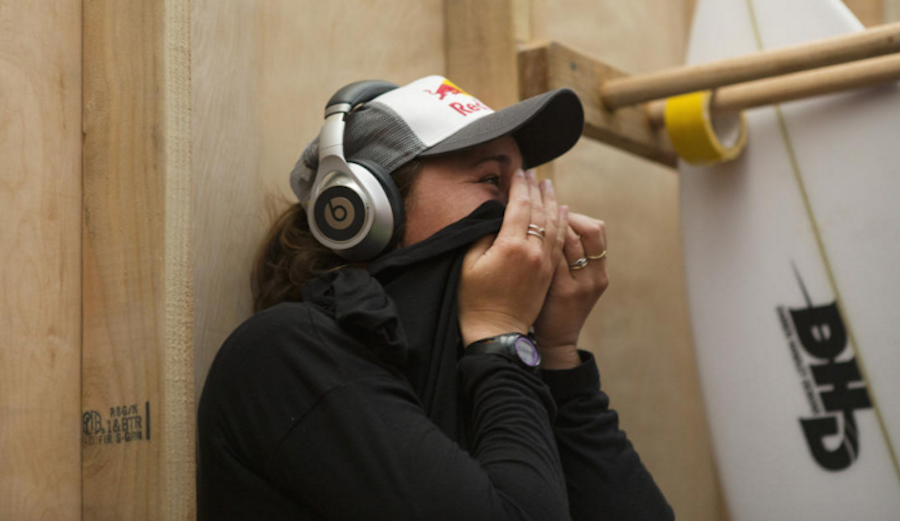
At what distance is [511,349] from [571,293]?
7.3 inches

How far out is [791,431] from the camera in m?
1.91

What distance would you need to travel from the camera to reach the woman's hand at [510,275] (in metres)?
1.24

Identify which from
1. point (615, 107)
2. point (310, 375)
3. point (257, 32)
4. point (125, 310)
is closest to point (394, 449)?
point (310, 375)

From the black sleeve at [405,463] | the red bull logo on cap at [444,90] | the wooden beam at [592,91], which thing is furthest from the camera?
the wooden beam at [592,91]

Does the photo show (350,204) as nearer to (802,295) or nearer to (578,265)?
(578,265)

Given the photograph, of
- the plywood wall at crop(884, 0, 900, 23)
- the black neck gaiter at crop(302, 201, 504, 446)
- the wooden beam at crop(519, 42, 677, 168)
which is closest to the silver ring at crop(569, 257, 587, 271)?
the black neck gaiter at crop(302, 201, 504, 446)

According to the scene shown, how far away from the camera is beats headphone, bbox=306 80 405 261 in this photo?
4.08ft

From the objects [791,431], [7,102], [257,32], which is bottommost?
[791,431]

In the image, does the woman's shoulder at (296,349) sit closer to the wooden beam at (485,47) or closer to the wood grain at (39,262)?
the wood grain at (39,262)

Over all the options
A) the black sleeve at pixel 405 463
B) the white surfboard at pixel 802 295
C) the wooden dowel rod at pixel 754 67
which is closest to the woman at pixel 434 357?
the black sleeve at pixel 405 463

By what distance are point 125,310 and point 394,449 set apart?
13.6 inches

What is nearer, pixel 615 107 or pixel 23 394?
pixel 23 394

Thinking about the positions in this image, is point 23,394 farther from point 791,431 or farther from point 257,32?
point 791,431

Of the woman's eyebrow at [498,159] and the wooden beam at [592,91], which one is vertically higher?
the wooden beam at [592,91]
